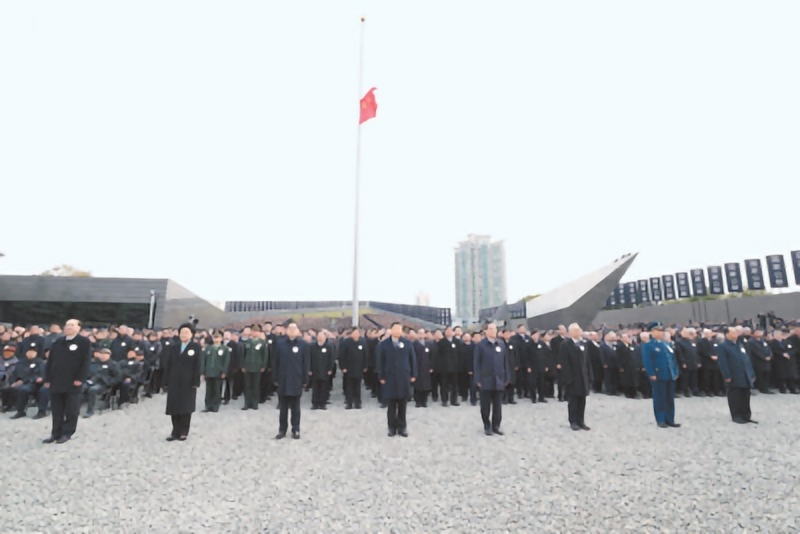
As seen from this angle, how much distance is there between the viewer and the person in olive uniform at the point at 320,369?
12305 mm

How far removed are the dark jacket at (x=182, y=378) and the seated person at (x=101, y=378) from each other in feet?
12.5

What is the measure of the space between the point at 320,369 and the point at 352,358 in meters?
0.96

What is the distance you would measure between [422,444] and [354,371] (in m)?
5.35

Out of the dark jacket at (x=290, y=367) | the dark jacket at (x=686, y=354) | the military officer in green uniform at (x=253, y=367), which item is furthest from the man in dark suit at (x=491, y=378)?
the dark jacket at (x=686, y=354)

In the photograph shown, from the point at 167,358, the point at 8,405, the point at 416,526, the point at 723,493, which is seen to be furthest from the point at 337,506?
the point at 8,405

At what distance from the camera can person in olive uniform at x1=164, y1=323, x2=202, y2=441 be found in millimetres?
8148

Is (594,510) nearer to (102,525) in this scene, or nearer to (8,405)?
(102,525)

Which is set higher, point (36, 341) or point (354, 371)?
Result: point (36, 341)

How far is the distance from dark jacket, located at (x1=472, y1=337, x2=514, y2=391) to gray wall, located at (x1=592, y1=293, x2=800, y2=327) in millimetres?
23100

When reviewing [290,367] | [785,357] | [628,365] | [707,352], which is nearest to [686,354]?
[707,352]

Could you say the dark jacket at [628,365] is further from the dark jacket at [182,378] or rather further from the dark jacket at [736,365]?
the dark jacket at [182,378]

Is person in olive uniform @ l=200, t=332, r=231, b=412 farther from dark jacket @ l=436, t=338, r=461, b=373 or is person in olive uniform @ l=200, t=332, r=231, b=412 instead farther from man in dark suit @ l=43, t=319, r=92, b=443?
Answer: dark jacket @ l=436, t=338, r=461, b=373

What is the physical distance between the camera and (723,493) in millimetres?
5082

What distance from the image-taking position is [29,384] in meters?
10.5
